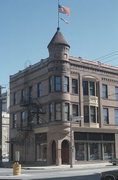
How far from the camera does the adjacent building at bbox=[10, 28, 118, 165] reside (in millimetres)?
41844

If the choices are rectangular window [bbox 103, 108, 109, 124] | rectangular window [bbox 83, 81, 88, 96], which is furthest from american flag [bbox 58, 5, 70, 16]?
rectangular window [bbox 103, 108, 109, 124]

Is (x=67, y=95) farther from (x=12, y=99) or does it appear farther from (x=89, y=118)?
(x=12, y=99)

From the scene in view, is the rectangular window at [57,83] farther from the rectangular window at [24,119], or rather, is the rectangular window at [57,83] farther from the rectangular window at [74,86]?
the rectangular window at [24,119]

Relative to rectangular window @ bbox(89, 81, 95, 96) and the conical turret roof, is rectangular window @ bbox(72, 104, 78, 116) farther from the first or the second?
the conical turret roof

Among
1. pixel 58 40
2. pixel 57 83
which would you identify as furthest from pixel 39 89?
pixel 58 40

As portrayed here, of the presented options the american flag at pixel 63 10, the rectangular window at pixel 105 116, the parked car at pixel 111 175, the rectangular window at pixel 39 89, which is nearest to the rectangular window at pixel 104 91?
the rectangular window at pixel 105 116

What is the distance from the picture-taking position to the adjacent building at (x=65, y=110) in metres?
41.8

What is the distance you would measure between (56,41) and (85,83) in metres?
7.22

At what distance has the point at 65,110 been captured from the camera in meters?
42.2

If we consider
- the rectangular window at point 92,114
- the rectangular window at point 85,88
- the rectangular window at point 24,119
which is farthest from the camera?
the rectangular window at point 24,119

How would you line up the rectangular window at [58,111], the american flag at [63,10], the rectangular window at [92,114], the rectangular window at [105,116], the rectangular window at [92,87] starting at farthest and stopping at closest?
the rectangular window at [105,116] < the rectangular window at [92,87] < the rectangular window at [92,114] < the rectangular window at [58,111] < the american flag at [63,10]

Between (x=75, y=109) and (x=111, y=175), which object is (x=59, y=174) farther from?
(x=75, y=109)

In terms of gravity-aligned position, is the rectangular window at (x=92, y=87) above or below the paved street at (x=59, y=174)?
above

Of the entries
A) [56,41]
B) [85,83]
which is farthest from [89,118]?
[56,41]
